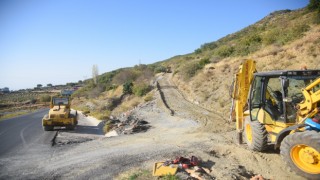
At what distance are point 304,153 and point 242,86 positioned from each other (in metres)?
3.80

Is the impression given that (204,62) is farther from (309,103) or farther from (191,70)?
(309,103)

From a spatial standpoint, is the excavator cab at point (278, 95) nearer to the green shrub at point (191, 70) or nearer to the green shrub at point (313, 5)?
the green shrub at point (191, 70)

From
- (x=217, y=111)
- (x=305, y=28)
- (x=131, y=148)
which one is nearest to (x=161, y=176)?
(x=131, y=148)

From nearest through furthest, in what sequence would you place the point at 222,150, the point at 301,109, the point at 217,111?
the point at 301,109 < the point at 222,150 < the point at 217,111

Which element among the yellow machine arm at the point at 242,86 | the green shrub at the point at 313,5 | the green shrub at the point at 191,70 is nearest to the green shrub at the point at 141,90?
the green shrub at the point at 191,70

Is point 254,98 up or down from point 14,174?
up

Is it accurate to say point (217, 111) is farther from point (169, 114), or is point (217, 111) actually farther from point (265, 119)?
point (265, 119)

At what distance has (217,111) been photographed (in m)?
18.8

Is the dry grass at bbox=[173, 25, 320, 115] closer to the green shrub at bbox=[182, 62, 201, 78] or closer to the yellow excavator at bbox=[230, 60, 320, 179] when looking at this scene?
the green shrub at bbox=[182, 62, 201, 78]

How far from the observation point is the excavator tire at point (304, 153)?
17.9 feet

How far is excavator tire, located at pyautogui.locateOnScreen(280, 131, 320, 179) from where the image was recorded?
5457mm

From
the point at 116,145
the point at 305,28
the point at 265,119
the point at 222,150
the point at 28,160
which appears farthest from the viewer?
the point at 305,28

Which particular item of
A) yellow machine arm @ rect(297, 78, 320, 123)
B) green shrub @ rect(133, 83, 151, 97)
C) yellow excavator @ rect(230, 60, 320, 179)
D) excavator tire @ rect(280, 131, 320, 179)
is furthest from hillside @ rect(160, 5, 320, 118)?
excavator tire @ rect(280, 131, 320, 179)

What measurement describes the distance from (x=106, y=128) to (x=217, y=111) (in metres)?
8.14
